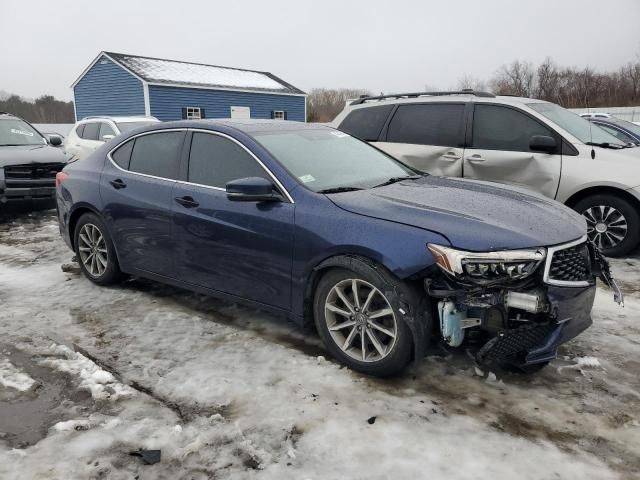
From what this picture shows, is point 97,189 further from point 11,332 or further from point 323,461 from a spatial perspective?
point 323,461

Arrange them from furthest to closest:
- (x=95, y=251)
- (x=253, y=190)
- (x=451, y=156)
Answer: (x=451, y=156), (x=95, y=251), (x=253, y=190)

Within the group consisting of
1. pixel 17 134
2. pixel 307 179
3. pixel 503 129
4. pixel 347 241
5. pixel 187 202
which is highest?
pixel 503 129

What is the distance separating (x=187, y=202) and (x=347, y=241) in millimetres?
1531

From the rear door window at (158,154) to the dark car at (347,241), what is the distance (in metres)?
0.01

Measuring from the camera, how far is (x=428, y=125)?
6730 millimetres

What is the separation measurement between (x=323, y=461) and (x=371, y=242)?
4.11 ft

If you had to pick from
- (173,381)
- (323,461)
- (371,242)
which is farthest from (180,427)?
(371,242)

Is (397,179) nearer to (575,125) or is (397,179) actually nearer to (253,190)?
(253,190)

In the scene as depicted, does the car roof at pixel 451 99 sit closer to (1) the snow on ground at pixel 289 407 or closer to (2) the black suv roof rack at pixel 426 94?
(2) the black suv roof rack at pixel 426 94

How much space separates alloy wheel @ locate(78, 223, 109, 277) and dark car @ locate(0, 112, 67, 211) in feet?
14.2

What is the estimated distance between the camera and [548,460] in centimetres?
252

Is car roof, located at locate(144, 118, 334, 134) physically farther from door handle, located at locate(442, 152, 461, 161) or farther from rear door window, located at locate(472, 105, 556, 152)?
rear door window, located at locate(472, 105, 556, 152)

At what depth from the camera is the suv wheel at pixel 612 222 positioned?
Answer: 5.73 meters

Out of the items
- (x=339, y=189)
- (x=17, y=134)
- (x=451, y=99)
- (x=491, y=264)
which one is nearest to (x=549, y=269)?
→ (x=491, y=264)
